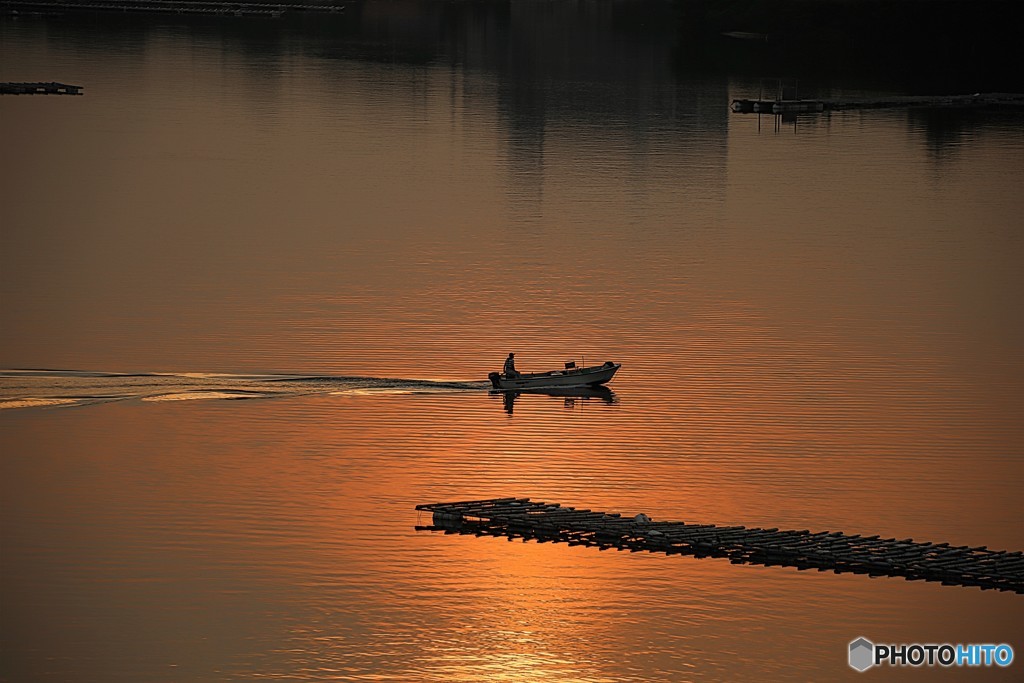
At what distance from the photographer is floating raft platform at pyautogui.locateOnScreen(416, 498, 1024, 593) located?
40.2 meters

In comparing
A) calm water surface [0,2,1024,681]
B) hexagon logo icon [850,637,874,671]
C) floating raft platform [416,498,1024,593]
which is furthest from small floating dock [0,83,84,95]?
hexagon logo icon [850,637,874,671]

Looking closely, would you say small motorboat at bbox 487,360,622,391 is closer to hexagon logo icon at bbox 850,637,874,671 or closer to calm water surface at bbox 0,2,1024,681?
calm water surface at bbox 0,2,1024,681

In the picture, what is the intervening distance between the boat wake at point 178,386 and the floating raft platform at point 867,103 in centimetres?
7187

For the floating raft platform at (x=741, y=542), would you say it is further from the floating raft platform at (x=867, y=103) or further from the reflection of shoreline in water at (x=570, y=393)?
the floating raft platform at (x=867, y=103)

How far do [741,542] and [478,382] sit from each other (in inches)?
605

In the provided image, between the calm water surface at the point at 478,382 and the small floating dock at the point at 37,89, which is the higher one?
the small floating dock at the point at 37,89

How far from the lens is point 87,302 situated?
68.0m

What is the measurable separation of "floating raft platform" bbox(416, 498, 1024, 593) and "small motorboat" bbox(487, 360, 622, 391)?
1107 centimetres

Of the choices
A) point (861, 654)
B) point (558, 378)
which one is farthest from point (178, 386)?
point (861, 654)

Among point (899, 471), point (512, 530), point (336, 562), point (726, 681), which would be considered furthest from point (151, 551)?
point (899, 471)

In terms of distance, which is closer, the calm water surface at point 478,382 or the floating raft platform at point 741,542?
the calm water surface at point 478,382

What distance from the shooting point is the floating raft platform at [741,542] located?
4019 cm

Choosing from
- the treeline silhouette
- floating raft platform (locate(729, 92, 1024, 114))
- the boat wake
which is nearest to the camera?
the boat wake

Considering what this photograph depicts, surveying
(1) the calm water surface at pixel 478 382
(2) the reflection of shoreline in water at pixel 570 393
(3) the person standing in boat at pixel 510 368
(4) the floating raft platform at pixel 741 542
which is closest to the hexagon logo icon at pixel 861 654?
(1) the calm water surface at pixel 478 382
